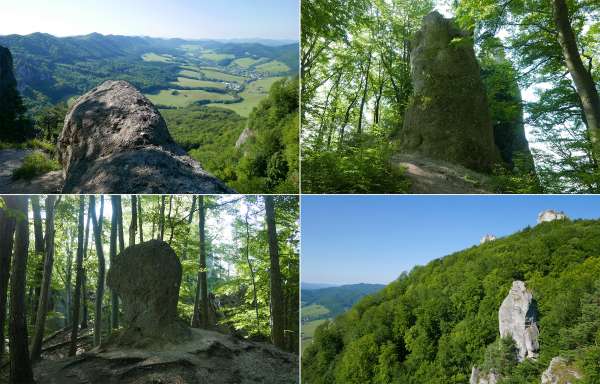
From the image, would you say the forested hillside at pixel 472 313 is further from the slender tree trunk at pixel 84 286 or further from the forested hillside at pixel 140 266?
the slender tree trunk at pixel 84 286

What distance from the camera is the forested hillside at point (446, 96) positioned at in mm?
5391

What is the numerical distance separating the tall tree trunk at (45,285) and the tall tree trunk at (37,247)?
0.07m

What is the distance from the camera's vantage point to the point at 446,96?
734cm

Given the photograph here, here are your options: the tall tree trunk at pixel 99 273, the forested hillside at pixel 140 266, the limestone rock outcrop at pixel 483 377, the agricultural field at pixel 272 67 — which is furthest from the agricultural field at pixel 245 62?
the limestone rock outcrop at pixel 483 377

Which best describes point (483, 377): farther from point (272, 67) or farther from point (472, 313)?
point (272, 67)

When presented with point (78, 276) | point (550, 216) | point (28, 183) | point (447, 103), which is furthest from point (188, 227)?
point (550, 216)

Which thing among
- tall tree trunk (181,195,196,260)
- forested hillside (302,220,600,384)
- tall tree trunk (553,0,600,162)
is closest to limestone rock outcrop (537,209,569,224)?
forested hillside (302,220,600,384)

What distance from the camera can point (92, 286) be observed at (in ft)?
27.0

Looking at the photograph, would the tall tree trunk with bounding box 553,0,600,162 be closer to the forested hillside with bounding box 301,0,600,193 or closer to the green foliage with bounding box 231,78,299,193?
the forested hillside with bounding box 301,0,600,193

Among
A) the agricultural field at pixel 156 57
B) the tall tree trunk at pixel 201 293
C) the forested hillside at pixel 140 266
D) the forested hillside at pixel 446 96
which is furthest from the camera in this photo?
the tall tree trunk at pixel 201 293

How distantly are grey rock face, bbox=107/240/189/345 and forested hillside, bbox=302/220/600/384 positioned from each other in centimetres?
244

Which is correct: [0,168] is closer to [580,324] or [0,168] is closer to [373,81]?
[373,81]

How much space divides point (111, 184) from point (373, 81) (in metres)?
4.62

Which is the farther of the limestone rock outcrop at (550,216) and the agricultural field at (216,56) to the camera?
the limestone rock outcrop at (550,216)
